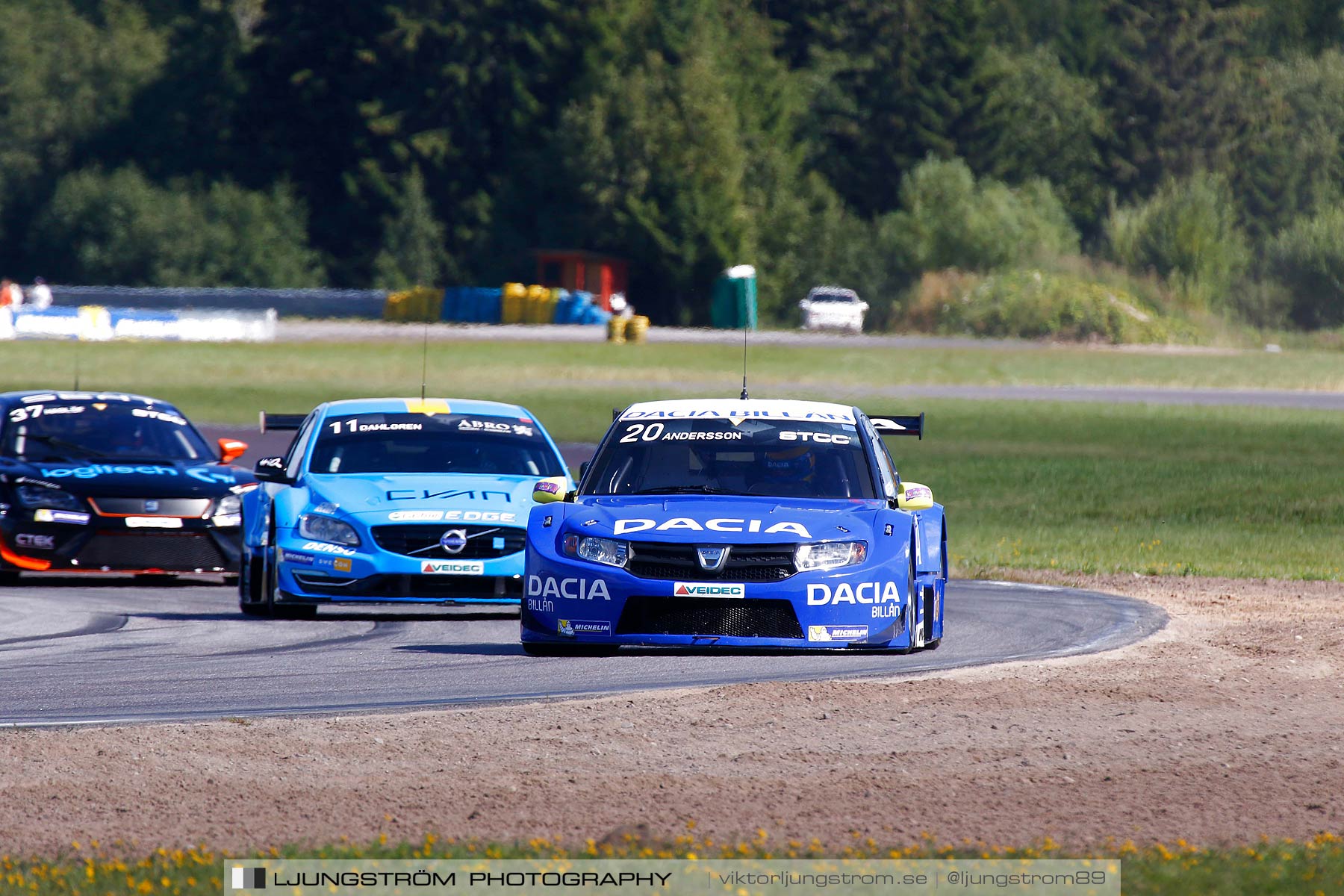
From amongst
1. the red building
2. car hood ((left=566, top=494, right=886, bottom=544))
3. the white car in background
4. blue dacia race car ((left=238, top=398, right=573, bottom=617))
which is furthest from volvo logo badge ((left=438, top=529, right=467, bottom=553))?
the red building

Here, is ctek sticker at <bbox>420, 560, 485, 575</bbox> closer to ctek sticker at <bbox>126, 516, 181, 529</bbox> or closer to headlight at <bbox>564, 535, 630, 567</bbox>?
headlight at <bbox>564, 535, 630, 567</bbox>

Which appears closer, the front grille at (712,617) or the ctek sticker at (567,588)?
the front grille at (712,617)

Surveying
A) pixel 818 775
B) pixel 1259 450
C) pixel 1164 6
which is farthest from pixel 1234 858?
pixel 1164 6

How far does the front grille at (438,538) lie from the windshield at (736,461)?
5.62 feet

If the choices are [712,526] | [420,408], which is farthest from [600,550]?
[420,408]

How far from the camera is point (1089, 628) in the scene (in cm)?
1361

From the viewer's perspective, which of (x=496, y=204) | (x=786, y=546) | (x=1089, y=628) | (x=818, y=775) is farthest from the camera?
(x=496, y=204)

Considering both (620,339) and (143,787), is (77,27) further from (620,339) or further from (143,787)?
(143,787)

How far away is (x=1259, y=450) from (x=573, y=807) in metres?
24.7

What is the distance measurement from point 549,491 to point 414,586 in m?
2.23

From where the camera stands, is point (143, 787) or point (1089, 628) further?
point (1089, 628)

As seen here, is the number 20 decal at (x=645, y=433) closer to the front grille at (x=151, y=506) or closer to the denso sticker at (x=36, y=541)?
the front grille at (x=151, y=506)

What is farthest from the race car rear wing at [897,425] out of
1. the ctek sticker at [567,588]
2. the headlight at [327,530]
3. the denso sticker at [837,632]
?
the headlight at [327,530]

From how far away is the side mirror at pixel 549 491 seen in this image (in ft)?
38.2
